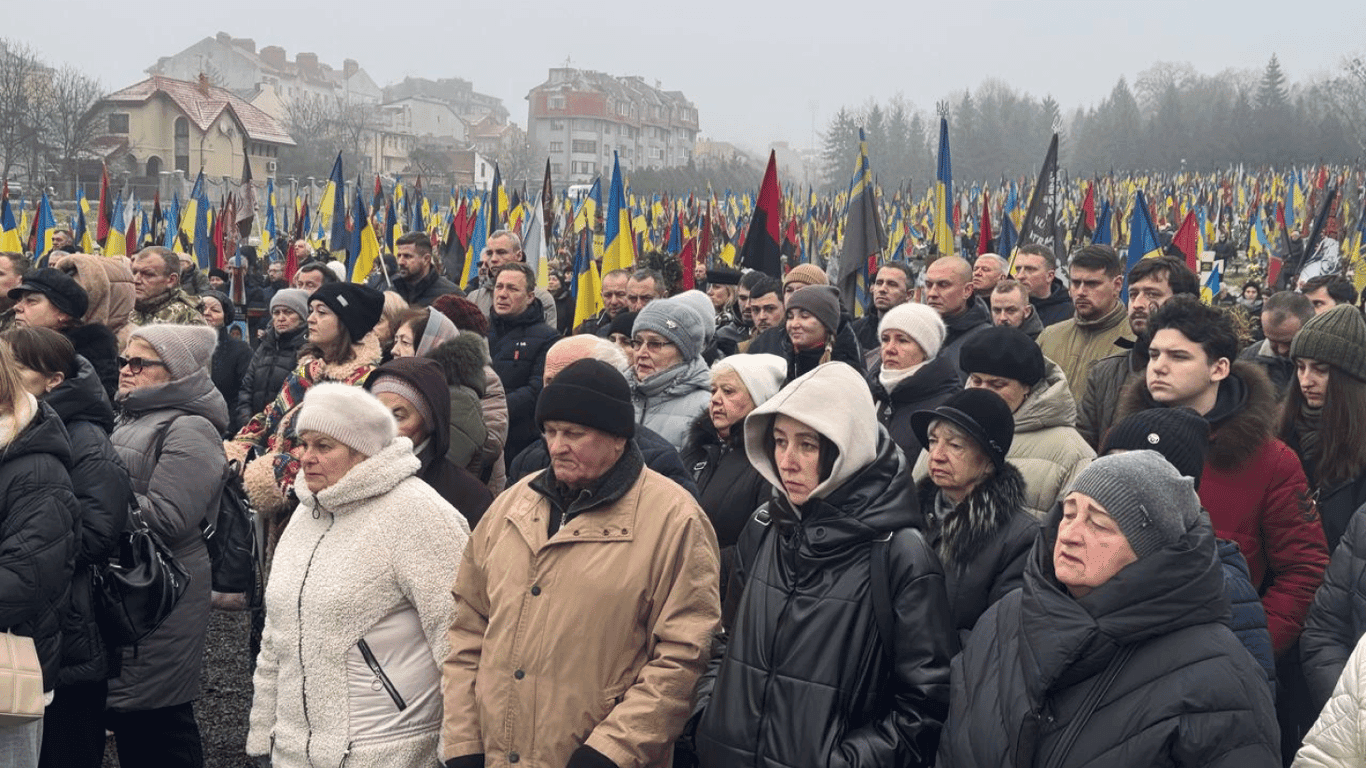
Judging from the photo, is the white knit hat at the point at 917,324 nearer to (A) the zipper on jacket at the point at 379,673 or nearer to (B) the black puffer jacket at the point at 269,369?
(A) the zipper on jacket at the point at 379,673

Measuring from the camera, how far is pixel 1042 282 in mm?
7379

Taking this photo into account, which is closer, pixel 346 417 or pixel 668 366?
pixel 346 417

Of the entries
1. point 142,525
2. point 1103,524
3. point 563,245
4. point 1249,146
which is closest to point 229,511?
point 142,525

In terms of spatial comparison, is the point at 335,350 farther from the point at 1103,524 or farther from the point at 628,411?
the point at 1103,524

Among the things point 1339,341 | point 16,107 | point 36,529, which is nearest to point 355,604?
point 36,529

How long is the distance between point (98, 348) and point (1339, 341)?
455 cm

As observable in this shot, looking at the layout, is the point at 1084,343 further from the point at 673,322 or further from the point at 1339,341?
the point at 673,322

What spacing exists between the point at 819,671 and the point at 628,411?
0.84m

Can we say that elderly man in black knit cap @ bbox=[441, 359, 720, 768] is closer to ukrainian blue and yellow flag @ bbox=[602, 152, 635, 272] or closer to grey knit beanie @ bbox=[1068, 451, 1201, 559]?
grey knit beanie @ bbox=[1068, 451, 1201, 559]

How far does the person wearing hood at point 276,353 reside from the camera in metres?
6.91

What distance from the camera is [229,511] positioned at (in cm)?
487

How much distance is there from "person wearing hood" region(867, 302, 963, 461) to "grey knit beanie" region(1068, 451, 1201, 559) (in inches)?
82.9

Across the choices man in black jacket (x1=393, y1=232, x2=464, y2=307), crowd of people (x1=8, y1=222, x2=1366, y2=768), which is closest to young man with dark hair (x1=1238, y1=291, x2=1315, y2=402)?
crowd of people (x1=8, y1=222, x2=1366, y2=768)

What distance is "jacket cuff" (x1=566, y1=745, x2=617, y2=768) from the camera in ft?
Answer: 10.5
